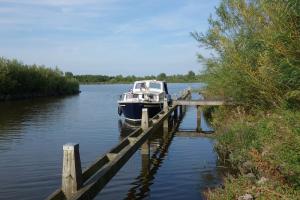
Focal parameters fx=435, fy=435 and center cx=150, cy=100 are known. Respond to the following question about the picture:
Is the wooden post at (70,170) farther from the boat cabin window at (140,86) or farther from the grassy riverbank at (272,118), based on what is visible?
the boat cabin window at (140,86)

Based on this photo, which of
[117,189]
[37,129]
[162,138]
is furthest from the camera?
[37,129]

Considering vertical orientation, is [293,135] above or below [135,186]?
above

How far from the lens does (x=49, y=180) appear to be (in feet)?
41.1

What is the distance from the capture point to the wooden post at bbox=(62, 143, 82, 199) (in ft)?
21.3

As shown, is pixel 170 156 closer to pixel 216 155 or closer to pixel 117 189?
pixel 216 155

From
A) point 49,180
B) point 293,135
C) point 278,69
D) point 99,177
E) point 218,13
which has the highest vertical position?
point 218,13

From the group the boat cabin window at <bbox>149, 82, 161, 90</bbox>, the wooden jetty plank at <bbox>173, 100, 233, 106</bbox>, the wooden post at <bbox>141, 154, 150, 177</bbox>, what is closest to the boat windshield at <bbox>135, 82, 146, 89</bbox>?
the boat cabin window at <bbox>149, 82, 161, 90</bbox>

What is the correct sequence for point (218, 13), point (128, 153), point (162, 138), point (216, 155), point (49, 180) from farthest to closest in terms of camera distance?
1. point (162, 138)
2. point (218, 13)
3. point (216, 155)
4. point (49, 180)
5. point (128, 153)

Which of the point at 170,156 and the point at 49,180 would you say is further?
the point at 170,156

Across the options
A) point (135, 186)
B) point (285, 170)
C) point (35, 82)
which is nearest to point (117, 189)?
point (135, 186)

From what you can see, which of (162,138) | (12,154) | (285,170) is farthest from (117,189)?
(162,138)

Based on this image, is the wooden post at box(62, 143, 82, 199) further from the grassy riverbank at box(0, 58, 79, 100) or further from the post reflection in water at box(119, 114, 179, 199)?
the grassy riverbank at box(0, 58, 79, 100)

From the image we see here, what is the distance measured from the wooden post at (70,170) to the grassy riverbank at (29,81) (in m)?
53.9

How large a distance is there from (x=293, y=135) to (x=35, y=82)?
220ft
